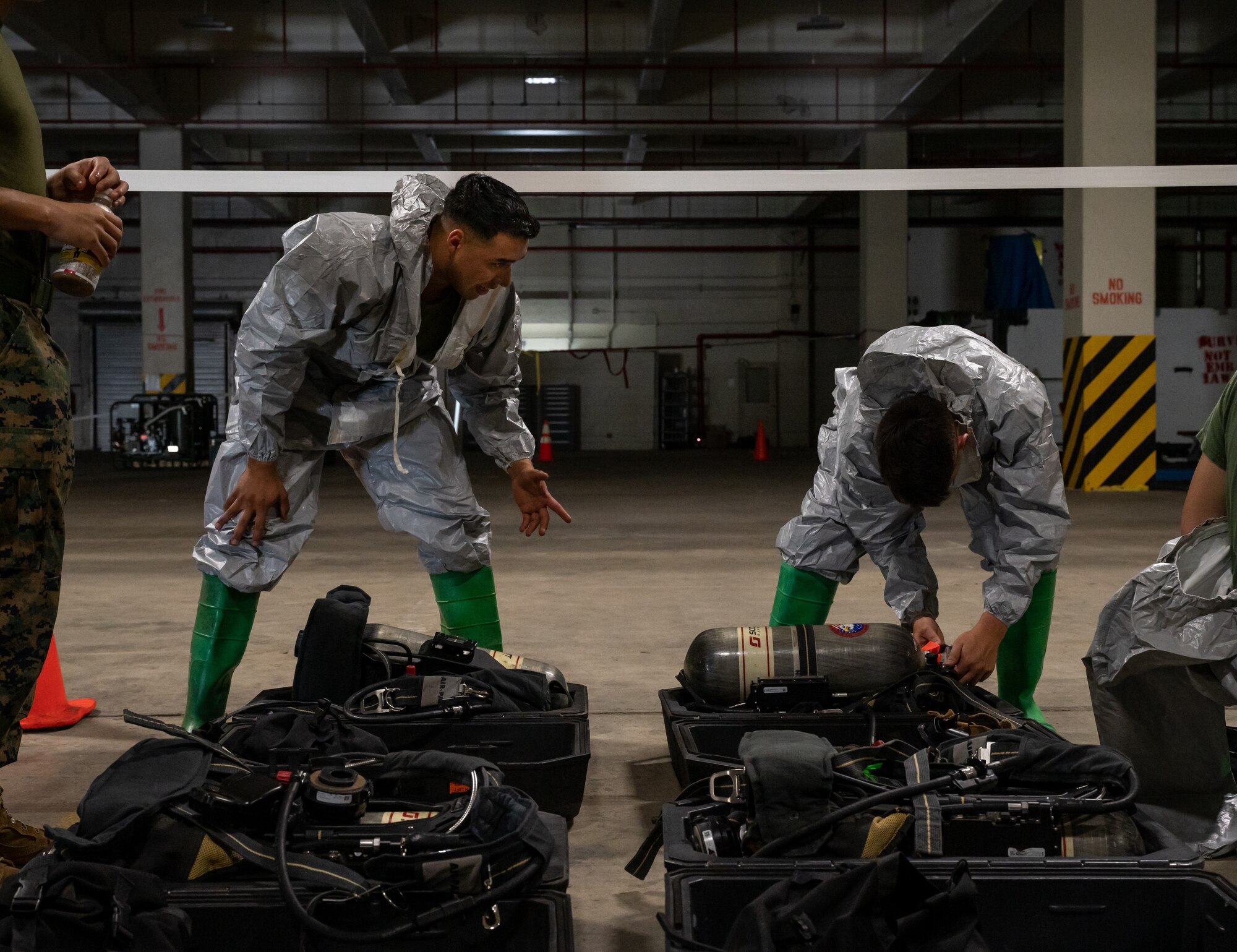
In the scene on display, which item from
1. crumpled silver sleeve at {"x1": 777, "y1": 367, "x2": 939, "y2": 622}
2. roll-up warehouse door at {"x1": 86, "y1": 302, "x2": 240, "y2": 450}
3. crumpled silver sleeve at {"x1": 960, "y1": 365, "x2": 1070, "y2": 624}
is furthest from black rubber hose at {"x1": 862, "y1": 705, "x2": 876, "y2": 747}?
roll-up warehouse door at {"x1": 86, "y1": 302, "x2": 240, "y2": 450}

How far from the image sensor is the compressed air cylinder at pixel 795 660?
2084 mm

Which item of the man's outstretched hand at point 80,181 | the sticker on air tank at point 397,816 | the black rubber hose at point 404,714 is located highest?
the man's outstretched hand at point 80,181

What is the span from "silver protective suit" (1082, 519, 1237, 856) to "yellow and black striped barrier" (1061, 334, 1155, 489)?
718 centimetres

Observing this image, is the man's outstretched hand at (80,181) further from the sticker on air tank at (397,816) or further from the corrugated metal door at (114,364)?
the corrugated metal door at (114,364)

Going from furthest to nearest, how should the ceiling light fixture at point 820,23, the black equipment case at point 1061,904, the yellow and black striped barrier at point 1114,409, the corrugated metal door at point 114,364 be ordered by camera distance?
the corrugated metal door at point 114,364
the ceiling light fixture at point 820,23
the yellow and black striped barrier at point 1114,409
the black equipment case at point 1061,904

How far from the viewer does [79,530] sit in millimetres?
6508

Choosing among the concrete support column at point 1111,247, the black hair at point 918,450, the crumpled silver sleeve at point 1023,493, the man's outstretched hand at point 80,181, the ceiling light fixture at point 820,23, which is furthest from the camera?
the ceiling light fixture at point 820,23

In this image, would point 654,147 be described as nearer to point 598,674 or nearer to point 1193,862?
point 598,674

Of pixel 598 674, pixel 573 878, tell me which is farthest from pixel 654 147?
pixel 573 878

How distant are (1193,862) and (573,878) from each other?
2.88 feet

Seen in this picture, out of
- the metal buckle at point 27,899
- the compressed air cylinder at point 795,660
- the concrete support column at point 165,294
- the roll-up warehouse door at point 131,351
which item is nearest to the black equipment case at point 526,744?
the compressed air cylinder at point 795,660

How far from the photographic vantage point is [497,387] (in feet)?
8.30

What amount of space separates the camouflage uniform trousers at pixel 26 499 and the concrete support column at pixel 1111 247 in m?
7.96

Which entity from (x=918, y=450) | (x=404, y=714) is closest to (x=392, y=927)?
(x=404, y=714)
